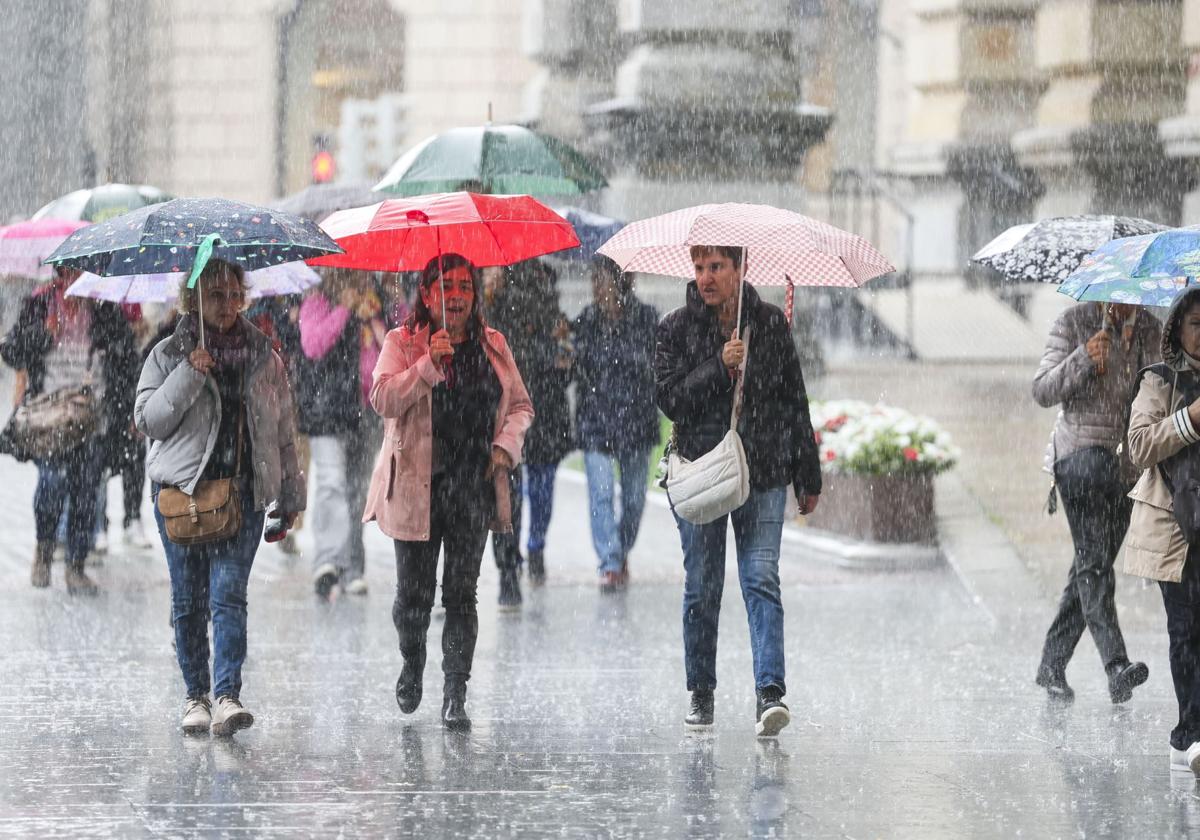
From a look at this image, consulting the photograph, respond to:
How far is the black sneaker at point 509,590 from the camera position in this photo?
11.4 meters

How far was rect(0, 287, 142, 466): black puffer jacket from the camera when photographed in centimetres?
1169

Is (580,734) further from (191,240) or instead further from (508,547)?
(508,547)

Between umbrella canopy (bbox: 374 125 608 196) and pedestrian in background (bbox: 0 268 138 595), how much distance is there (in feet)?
5.42

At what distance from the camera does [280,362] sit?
8.11 meters

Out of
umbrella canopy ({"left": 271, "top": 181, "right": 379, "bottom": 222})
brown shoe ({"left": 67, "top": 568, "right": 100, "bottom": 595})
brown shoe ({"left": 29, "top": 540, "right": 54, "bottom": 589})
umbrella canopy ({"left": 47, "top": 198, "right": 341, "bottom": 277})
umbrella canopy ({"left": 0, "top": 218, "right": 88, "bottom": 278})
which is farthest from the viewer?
umbrella canopy ({"left": 271, "top": 181, "right": 379, "bottom": 222})

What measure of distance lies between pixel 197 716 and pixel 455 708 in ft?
3.04

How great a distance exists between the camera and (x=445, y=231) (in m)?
8.88

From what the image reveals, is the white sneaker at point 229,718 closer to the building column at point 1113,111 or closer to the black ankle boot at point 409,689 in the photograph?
the black ankle boot at point 409,689

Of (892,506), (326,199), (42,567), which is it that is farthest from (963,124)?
(42,567)

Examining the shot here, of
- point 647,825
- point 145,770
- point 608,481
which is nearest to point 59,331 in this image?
point 608,481

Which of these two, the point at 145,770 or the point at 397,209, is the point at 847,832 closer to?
the point at 145,770

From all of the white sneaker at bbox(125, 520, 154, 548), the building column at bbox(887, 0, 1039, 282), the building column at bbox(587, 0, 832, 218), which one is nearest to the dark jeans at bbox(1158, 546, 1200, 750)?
the white sneaker at bbox(125, 520, 154, 548)

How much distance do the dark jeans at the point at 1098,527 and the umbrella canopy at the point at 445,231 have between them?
2148mm

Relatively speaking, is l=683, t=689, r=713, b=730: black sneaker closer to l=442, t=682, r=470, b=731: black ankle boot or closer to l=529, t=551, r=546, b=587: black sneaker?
l=442, t=682, r=470, b=731: black ankle boot
